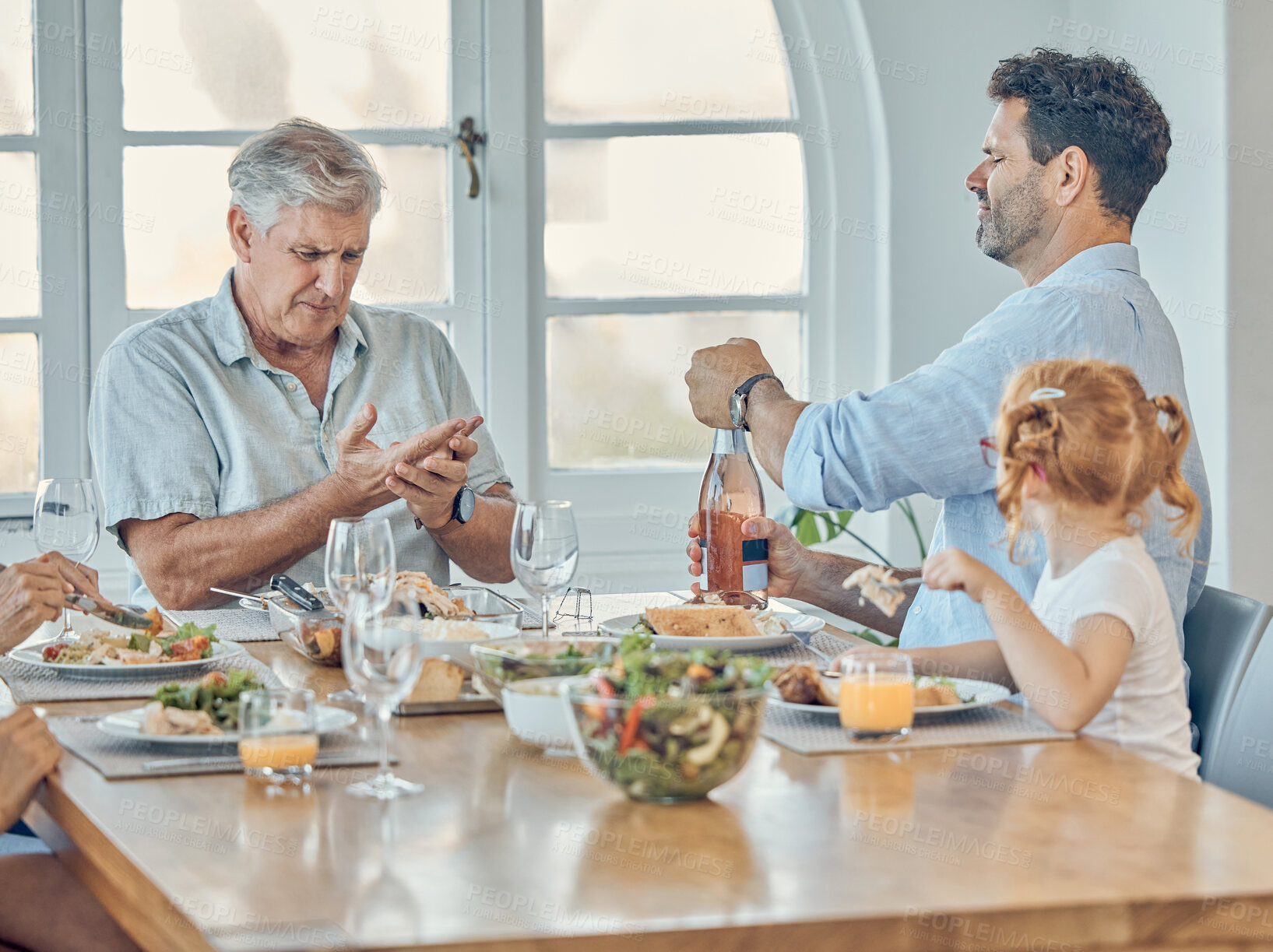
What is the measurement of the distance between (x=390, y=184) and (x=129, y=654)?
199cm

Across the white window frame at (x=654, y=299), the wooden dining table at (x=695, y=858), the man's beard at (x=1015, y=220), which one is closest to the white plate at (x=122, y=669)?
the wooden dining table at (x=695, y=858)

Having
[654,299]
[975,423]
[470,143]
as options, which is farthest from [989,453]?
[470,143]

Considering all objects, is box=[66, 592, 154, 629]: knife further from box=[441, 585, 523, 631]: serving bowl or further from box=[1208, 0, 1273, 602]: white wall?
box=[1208, 0, 1273, 602]: white wall

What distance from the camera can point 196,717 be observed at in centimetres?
123

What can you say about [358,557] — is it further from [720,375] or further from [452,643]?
[720,375]

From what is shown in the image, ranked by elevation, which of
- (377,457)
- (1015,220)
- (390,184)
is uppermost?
(390,184)

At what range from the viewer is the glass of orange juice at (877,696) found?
1236 millimetres

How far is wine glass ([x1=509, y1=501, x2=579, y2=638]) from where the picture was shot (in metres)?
1.54

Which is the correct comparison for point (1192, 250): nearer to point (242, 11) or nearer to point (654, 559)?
point (654, 559)

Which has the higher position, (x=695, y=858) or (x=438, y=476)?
(x=438, y=476)

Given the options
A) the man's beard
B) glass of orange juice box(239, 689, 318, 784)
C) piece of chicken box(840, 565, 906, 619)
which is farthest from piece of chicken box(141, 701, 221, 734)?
the man's beard

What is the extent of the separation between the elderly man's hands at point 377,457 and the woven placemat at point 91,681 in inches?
21.3

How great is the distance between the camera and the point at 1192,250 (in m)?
2.96

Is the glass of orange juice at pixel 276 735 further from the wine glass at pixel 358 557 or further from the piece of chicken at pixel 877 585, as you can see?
the piece of chicken at pixel 877 585
